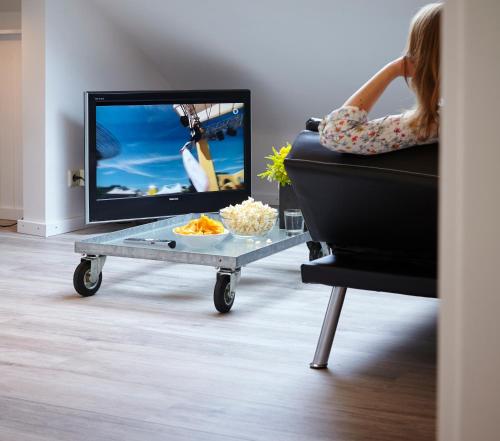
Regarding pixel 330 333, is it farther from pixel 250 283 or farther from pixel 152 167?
pixel 152 167

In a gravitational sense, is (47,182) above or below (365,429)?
above

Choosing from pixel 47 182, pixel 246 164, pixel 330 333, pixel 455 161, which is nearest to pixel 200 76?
pixel 246 164

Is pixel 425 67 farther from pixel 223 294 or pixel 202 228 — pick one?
pixel 202 228

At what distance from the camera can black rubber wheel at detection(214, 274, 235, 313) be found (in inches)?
140

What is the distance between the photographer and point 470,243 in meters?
1.23

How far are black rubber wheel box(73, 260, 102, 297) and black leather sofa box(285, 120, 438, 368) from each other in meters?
1.40

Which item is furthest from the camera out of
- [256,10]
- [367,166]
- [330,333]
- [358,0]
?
[256,10]

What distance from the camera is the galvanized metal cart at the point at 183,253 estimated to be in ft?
11.9

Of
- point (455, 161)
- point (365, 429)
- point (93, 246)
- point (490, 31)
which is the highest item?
point (490, 31)

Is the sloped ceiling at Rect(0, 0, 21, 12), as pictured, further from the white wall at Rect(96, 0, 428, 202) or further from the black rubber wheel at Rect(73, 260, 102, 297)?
the black rubber wheel at Rect(73, 260, 102, 297)

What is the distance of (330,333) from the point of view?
284 cm

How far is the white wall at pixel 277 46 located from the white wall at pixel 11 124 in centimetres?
71

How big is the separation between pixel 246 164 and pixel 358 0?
135cm

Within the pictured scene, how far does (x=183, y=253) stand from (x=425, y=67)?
161 centimetres
